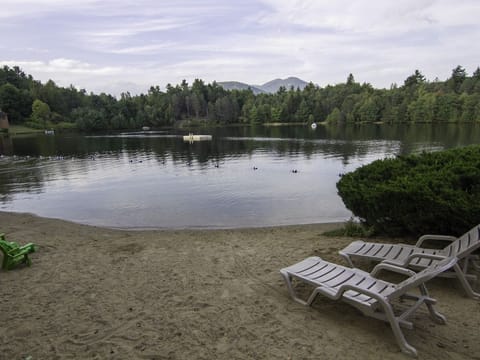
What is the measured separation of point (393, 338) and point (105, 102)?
521 feet

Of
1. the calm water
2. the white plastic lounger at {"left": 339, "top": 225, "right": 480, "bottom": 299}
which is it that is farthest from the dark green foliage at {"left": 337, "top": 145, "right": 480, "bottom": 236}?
the calm water

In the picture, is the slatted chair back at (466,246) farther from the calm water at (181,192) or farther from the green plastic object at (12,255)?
the calm water at (181,192)

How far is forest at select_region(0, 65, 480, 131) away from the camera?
365ft

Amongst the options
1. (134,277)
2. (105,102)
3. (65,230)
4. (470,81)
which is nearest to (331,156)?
(65,230)

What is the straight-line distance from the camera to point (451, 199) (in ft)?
19.6

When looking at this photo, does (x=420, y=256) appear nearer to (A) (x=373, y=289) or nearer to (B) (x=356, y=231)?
(A) (x=373, y=289)

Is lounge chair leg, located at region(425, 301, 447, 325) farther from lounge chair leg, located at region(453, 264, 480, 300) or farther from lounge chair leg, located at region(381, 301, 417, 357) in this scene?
lounge chair leg, located at region(453, 264, 480, 300)

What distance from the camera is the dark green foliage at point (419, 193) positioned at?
6000 millimetres

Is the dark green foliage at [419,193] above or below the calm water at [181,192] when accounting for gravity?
above

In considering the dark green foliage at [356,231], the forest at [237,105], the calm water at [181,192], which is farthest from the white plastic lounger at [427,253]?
the forest at [237,105]

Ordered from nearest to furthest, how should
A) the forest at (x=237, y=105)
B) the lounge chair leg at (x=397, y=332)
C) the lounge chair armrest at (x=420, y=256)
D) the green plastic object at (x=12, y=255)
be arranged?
1. the lounge chair leg at (x=397, y=332)
2. the lounge chair armrest at (x=420, y=256)
3. the green plastic object at (x=12, y=255)
4. the forest at (x=237, y=105)

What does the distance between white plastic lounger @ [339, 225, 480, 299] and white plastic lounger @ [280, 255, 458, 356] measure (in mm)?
325

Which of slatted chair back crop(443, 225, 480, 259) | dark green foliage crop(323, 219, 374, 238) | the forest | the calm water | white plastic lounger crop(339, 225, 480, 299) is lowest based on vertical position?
the calm water

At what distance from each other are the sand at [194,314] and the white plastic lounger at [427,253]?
31 cm
